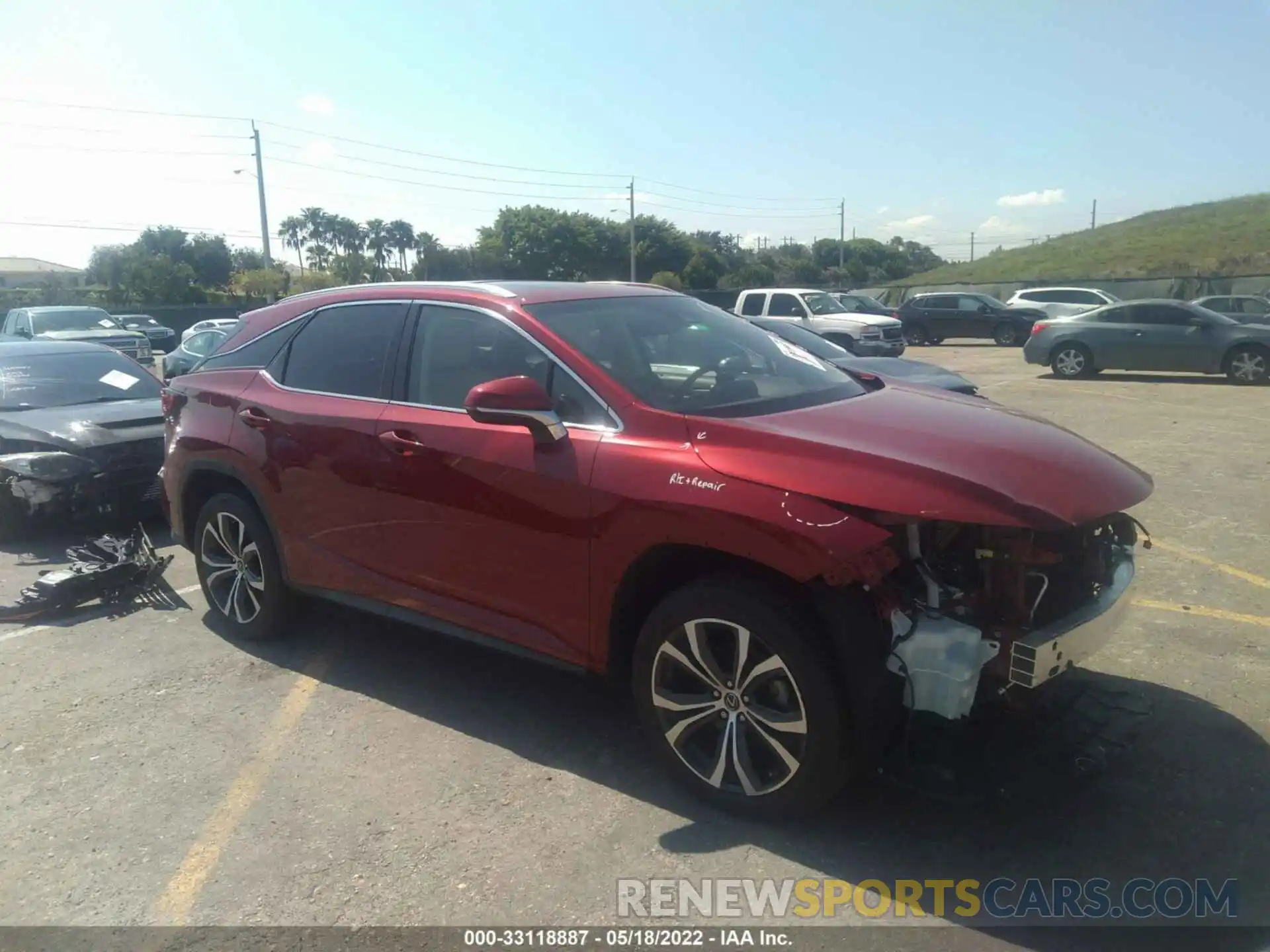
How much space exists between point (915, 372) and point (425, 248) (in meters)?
72.7

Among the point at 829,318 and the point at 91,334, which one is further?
the point at 829,318

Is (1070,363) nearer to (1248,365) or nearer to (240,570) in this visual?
(1248,365)

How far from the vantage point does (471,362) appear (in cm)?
420

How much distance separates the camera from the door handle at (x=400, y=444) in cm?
412

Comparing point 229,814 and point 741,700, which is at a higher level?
point 741,700

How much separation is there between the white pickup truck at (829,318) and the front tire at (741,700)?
1933 cm

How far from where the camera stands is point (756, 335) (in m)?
4.67

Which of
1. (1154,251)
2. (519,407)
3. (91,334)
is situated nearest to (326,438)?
(519,407)

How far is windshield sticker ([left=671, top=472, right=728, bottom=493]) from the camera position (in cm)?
321

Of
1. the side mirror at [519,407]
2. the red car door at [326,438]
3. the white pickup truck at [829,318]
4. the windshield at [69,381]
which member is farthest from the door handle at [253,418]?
the white pickup truck at [829,318]

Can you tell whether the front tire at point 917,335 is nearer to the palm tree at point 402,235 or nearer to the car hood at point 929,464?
the car hood at point 929,464

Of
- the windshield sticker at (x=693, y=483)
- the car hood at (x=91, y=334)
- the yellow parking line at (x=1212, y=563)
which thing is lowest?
the yellow parking line at (x=1212, y=563)

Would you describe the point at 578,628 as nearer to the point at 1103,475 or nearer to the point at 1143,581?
the point at 1103,475

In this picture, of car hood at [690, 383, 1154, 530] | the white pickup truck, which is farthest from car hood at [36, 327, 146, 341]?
A: car hood at [690, 383, 1154, 530]
